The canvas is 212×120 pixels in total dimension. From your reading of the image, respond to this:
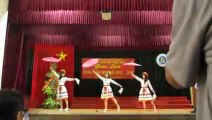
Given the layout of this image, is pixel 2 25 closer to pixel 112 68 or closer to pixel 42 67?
pixel 42 67

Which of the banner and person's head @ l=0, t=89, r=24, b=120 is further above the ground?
the banner

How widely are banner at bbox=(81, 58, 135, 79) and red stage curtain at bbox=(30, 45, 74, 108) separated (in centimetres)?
38

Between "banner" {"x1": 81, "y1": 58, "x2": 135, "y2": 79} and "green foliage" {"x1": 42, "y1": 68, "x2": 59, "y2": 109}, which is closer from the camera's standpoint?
"green foliage" {"x1": 42, "y1": 68, "x2": 59, "y2": 109}

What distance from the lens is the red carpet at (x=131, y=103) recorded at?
7.25m

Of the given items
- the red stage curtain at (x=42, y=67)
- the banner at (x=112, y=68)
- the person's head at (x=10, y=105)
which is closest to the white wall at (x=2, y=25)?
the red stage curtain at (x=42, y=67)

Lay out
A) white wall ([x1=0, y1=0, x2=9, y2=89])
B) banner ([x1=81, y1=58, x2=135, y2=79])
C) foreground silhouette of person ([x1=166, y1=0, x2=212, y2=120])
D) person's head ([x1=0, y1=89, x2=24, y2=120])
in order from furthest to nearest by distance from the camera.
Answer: banner ([x1=81, y1=58, x2=135, y2=79])
white wall ([x1=0, y1=0, x2=9, y2=89])
person's head ([x1=0, y1=89, x2=24, y2=120])
foreground silhouette of person ([x1=166, y1=0, x2=212, y2=120])

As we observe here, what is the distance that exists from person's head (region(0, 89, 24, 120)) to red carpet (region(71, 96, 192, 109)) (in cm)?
599

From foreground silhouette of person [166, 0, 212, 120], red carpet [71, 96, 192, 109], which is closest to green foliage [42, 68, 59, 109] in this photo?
red carpet [71, 96, 192, 109]

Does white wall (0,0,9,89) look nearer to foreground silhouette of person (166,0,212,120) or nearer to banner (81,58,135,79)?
banner (81,58,135,79)

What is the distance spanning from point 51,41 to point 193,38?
24.3 ft

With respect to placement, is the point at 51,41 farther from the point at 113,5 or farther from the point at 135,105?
the point at 135,105

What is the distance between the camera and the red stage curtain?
7.42m

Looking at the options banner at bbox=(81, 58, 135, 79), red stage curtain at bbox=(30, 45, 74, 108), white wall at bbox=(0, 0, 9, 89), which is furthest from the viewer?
banner at bbox=(81, 58, 135, 79)

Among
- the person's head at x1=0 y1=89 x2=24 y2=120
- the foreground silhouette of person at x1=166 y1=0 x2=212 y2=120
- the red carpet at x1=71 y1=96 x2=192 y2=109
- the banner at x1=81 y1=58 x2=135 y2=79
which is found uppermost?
the banner at x1=81 y1=58 x2=135 y2=79
